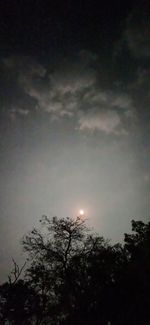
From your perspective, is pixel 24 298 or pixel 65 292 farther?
pixel 24 298

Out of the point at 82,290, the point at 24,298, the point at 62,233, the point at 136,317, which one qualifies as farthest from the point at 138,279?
the point at 24,298

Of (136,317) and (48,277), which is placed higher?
(48,277)

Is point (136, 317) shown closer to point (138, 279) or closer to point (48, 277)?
point (138, 279)

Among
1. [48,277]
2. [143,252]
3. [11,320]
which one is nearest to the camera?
[143,252]

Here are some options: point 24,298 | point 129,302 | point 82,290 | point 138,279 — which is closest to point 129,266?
point 138,279

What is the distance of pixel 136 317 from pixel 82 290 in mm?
6833

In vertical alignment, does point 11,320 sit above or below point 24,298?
below

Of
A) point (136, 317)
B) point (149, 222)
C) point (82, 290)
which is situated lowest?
point (136, 317)

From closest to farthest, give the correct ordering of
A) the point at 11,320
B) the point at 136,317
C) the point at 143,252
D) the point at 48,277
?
the point at 136,317 → the point at 143,252 → the point at 48,277 → the point at 11,320

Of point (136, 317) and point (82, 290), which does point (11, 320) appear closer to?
point (82, 290)

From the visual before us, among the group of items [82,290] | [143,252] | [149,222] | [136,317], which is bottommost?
[136,317]

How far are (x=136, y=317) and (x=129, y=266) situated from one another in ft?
17.7

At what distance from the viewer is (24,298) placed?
45.2m

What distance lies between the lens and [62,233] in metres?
36.6
